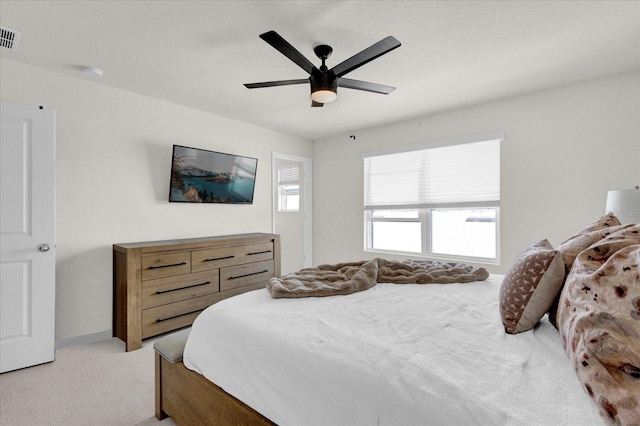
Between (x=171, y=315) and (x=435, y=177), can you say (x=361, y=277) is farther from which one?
(x=435, y=177)

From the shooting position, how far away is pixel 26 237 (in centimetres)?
241

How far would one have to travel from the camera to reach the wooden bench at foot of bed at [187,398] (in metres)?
1.25

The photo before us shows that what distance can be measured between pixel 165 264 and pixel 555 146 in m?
4.12

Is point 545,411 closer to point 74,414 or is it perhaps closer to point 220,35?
point 74,414

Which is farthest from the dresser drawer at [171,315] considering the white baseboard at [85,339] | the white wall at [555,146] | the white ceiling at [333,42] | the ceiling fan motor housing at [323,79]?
the white wall at [555,146]

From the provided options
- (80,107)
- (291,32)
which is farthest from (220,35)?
(80,107)

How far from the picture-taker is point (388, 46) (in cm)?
185

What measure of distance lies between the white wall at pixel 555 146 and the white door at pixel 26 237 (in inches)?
152

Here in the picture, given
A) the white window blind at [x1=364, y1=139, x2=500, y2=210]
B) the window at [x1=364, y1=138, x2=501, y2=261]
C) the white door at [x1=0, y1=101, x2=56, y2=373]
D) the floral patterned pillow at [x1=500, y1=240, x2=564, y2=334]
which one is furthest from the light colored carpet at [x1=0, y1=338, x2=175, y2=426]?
the white window blind at [x1=364, y1=139, x2=500, y2=210]

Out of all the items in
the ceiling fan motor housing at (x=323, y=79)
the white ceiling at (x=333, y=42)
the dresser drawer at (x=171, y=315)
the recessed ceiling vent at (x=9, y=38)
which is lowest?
the dresser drawer at (x=171, y=315)

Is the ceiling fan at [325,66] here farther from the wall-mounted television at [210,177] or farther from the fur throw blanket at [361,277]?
the wall-mounted television at [210,177]

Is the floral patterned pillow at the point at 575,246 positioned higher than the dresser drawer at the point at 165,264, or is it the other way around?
the floral patterned pillow at the point at 575,246

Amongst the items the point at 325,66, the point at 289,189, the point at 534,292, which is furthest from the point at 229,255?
the point at 534,292

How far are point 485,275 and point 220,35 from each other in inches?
99.9
